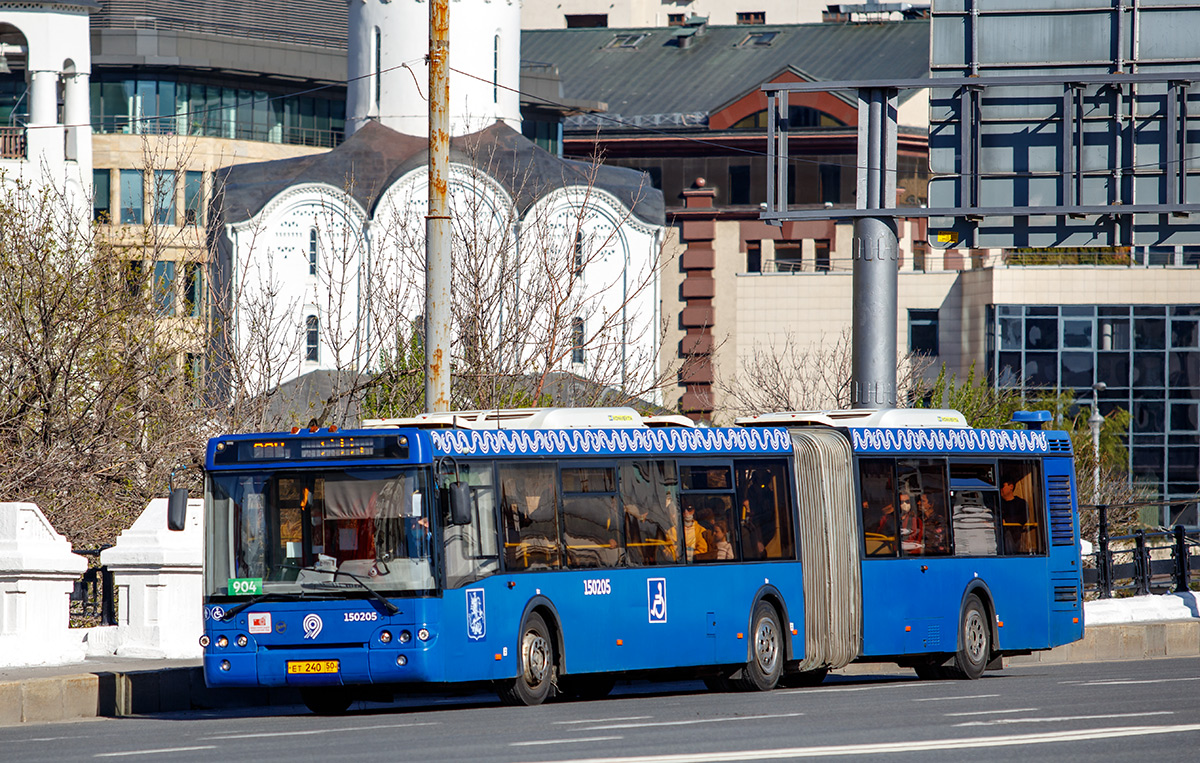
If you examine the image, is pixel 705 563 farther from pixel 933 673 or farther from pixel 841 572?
pixel 933 673

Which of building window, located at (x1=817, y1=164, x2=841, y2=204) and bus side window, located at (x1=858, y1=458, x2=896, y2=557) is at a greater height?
building window, located at (x1=817, y1=164, x2=841, y2=204)

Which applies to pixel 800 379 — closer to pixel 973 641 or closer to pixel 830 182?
pixel 973 641

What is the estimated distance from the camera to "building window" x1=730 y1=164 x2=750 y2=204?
100750mm

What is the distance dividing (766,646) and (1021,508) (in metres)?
4.35

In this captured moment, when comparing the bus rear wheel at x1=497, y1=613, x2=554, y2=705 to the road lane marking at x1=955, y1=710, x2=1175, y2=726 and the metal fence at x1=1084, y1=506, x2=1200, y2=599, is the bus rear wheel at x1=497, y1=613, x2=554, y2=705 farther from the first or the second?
the metal fence at x1=1084, y1=506, x2=1200, y2=599

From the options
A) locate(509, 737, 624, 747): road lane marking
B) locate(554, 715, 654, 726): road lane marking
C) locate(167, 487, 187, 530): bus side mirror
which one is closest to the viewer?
locate(509, 737, 624, 747): road lane marking

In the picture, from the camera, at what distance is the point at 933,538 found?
22953 mm

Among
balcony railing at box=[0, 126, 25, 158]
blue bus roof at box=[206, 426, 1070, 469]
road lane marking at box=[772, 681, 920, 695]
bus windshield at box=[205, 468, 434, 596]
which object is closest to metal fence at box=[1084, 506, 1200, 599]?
blue bus roof at box=[206, 426, 1070, 469]

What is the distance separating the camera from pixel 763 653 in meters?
21.0

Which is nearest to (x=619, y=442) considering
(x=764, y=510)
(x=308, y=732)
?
(x=764, y=510)

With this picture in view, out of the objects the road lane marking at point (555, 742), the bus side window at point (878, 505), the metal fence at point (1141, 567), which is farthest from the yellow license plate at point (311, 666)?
the metal fence at point (1141, 567)

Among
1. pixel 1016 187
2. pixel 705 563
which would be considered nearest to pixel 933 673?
pixel 705 563

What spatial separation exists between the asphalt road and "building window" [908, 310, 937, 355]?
67.8 meters

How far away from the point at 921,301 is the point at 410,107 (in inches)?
1017
